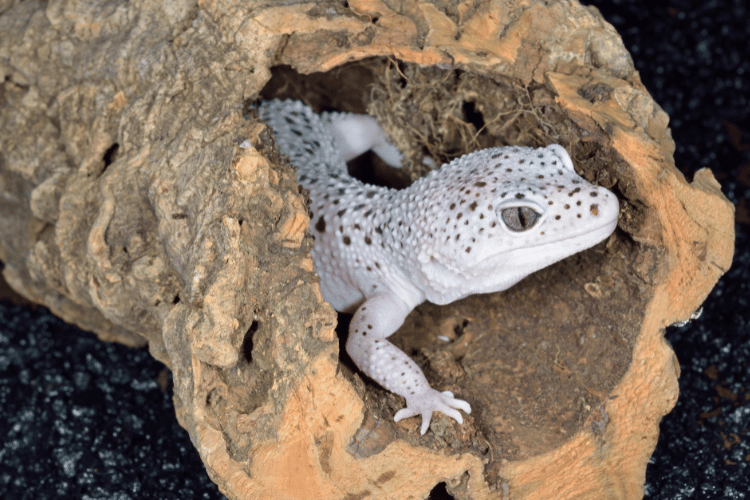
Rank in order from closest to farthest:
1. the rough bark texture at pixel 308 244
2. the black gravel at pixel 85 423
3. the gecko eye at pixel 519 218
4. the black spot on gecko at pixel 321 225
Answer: the rough bark texture at pixel 308 244 < the gecko eye at pixel 519 218 < the black spot on gecko at pixel 321 225 < the black gravel at pixel 85 423

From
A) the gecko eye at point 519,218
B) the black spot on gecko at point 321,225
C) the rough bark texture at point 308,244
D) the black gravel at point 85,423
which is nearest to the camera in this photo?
the rough bark texture at point 308,244

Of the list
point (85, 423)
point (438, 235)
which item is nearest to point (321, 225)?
point (438, 235)

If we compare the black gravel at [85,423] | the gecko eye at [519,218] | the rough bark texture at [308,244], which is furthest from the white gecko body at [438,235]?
the black gravel at [85,423]

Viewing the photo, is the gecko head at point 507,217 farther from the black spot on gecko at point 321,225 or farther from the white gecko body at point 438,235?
the black spot on gecko at point 321,225

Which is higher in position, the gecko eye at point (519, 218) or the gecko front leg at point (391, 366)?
the gecko eye at point (519, 218)

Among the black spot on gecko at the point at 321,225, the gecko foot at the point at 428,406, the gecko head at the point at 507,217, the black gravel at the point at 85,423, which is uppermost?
the gecko head at the point at 507,217

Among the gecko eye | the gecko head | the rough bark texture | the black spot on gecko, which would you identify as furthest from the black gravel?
the gecko eye
